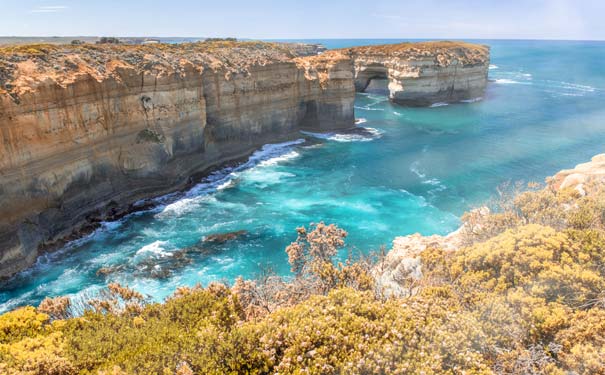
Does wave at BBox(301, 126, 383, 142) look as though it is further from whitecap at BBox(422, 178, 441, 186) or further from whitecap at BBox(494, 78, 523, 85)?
whitecap at BBox(494, 78, 523, 85)

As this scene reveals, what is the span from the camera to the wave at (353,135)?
57.6 metres

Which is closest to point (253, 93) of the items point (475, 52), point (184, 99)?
point (184, 99)

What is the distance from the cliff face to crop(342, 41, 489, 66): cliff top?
36015 mm

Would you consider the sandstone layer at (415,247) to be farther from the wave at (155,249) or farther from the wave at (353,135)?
the wave at (353,135)

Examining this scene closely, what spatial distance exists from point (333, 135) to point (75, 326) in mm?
49476

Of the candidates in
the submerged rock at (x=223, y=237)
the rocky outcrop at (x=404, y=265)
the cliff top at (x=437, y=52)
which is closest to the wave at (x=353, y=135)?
the cliff top at (x=437, y=52)

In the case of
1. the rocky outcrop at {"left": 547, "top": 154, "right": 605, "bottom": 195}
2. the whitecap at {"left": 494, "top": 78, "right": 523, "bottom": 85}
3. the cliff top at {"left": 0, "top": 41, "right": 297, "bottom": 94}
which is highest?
the cliff top at {"left": 0, "top": 41, "right": 297, "bottom": 94}

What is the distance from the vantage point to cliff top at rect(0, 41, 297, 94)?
28625 millimetres

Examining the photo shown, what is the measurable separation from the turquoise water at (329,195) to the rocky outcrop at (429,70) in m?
12.5

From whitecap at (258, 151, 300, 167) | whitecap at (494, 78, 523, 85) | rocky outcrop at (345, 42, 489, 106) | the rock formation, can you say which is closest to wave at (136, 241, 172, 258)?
the rock formation

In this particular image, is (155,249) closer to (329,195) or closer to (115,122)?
(115,122)

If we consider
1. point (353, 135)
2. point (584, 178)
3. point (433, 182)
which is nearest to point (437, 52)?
point (353, 135)

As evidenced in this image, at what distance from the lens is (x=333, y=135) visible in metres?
59.7

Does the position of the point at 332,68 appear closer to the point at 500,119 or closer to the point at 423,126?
the point at 423,126
